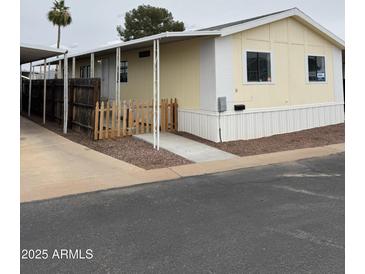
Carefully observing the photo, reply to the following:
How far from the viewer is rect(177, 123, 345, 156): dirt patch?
31.2ft

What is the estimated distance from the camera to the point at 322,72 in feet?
43.1

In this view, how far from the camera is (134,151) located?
9086 mm

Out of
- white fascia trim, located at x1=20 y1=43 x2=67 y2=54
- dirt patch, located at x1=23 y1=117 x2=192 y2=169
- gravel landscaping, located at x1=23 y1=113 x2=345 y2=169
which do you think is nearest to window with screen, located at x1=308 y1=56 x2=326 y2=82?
gravel landscaping, located at x1=23 y1=113 x2=345 y2=169

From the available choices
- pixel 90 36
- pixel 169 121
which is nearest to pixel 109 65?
pixel 169 121

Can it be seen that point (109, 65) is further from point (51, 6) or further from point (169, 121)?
point (51, 6)

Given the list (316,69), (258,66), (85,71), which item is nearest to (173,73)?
(258,66)

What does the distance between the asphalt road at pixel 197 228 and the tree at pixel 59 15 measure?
34.1m

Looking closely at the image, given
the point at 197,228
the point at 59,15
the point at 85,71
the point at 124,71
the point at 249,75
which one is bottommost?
the point at 197,228

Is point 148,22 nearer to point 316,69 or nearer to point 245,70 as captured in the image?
point 316,69

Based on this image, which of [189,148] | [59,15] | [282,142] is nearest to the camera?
[189,148]

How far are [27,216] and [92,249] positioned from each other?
150 cm

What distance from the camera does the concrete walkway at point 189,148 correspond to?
8609 millimetres

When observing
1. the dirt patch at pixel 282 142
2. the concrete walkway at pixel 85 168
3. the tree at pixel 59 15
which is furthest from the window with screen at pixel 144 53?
the tree at pixel 59 15

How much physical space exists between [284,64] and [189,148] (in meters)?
4.75
